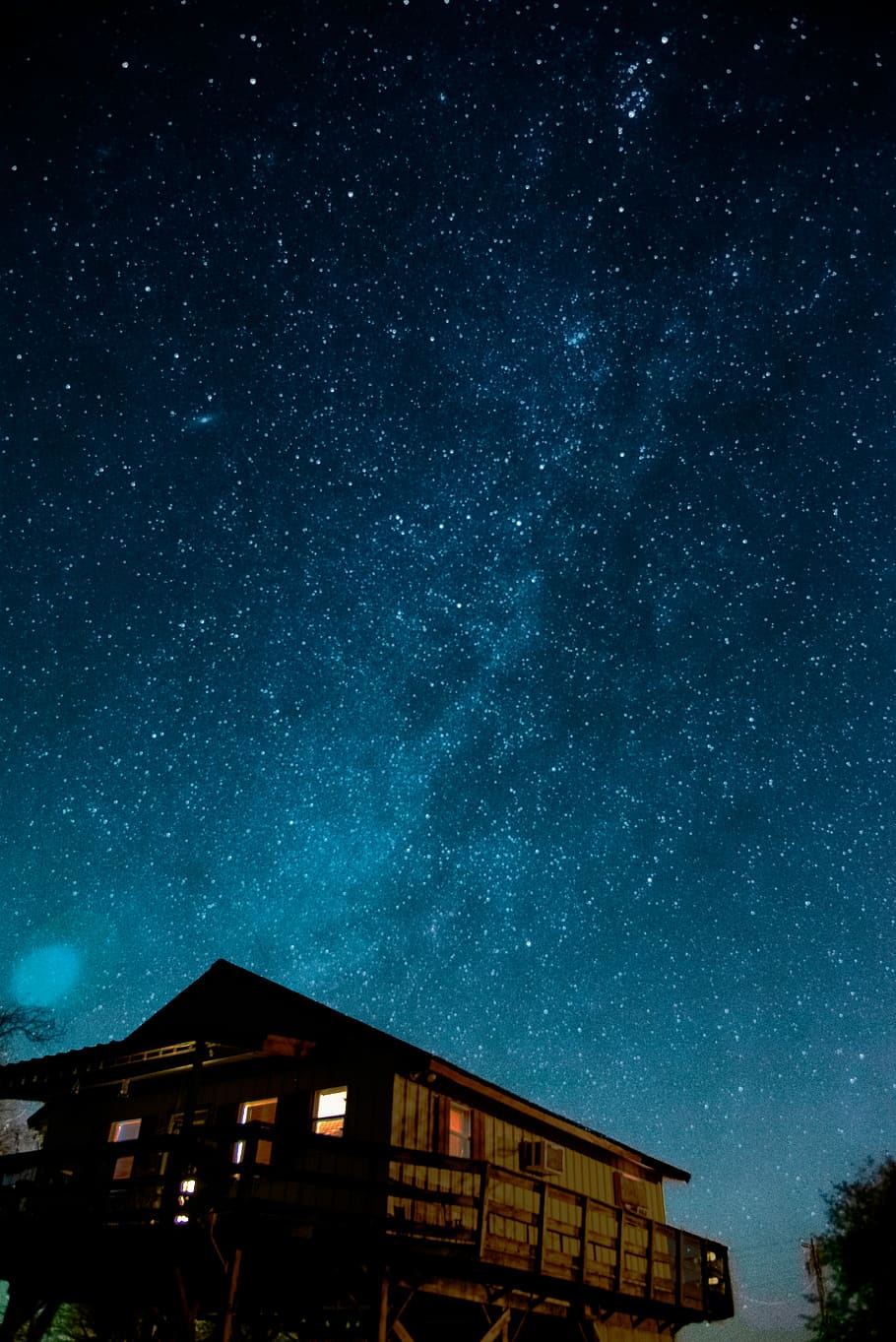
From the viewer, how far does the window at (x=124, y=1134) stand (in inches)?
760

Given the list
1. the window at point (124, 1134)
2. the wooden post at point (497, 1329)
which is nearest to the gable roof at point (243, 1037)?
the window at point (124, 1134)

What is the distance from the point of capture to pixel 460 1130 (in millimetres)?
17203

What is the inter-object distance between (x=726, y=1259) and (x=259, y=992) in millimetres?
13124

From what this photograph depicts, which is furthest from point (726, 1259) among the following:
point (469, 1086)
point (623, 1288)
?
point (469, 1086)

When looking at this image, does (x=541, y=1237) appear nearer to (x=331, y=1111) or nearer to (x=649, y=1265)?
(x=331, y=1111)

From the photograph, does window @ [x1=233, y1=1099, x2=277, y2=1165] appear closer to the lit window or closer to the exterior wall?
the exterior wall

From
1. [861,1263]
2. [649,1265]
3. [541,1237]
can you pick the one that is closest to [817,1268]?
[861,1263]

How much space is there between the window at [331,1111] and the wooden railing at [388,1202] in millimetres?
511

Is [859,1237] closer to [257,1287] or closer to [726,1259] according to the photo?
[726,1259]

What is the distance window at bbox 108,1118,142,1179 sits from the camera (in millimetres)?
19297

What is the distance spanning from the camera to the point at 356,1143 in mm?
12156

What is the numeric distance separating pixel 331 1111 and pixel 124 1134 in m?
6.62

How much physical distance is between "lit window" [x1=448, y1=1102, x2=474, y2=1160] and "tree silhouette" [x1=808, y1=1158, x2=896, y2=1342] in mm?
19687

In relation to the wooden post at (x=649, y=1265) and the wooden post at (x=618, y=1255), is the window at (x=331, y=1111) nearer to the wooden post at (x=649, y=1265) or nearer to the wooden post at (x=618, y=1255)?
the wooden post at (x=618, y=1255)
